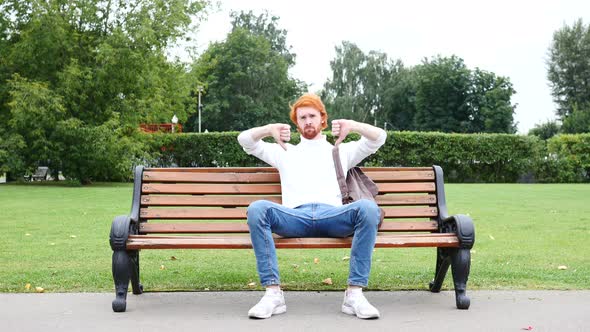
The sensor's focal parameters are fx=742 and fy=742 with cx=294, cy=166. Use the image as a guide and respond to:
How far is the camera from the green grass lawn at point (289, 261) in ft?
19.7

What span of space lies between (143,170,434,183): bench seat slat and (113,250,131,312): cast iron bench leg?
1.01 m

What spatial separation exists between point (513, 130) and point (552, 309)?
67108mm

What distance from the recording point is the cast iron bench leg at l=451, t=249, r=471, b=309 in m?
4.93

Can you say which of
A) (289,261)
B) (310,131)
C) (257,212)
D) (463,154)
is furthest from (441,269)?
(463,154)

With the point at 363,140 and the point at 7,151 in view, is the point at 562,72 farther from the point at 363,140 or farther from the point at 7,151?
the point at 363,140

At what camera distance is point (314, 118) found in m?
5.42

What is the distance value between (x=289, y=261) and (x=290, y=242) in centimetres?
263

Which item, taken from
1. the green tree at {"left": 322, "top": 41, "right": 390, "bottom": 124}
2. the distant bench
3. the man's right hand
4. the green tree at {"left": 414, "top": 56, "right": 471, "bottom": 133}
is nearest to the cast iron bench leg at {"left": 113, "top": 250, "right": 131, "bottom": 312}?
the man's right hand

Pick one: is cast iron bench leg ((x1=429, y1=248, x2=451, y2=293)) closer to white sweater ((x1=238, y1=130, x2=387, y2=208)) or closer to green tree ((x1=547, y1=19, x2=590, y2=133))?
white sweater ((x1=238, y1=130, x2=387, y2=208))

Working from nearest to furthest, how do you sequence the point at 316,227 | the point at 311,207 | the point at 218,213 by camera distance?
the point at 316,227
the point at 311,207
the point at 218,213

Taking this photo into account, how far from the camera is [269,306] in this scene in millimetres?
4688

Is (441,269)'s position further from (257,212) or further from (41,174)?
(41,174)

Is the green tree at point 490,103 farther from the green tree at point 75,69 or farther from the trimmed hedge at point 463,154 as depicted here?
the green tree at point 75,69

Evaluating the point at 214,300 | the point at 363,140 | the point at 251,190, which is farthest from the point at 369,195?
the point at 214,300
